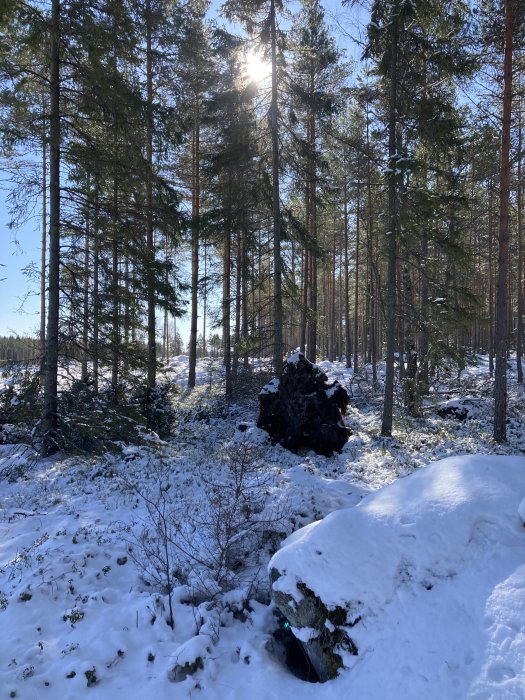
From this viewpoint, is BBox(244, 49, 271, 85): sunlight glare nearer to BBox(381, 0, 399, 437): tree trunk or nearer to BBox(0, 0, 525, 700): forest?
BBox(0, 0, 525, 700): forest

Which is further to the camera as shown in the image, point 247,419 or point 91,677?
point 247,419

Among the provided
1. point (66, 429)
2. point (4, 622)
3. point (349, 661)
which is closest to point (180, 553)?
point (4, 622)

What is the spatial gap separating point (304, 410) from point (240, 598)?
253 inches

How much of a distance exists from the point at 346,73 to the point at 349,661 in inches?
809

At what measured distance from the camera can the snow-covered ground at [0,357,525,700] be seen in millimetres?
3227

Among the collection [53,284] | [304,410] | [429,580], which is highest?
[53,284]

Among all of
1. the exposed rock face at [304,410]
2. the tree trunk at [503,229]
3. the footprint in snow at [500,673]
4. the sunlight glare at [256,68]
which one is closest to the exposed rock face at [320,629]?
the footprint in snow at [500,673]

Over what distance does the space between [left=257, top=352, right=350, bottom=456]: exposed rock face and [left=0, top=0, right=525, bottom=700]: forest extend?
0.32 feet

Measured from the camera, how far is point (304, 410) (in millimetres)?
10828

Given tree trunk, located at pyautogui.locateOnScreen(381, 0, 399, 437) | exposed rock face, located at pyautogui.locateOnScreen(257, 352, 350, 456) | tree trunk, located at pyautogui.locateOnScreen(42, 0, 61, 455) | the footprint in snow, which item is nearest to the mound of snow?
the footprint in snow

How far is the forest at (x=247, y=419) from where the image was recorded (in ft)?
12.3

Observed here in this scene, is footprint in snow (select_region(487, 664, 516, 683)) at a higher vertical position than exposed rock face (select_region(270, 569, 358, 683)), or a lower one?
higher

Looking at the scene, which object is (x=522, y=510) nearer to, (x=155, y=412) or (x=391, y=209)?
(x=391, y=209)

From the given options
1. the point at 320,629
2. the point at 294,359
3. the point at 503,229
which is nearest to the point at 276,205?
the point at 294,359
